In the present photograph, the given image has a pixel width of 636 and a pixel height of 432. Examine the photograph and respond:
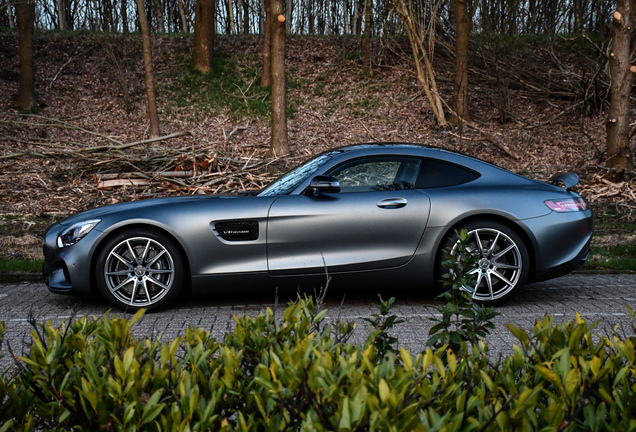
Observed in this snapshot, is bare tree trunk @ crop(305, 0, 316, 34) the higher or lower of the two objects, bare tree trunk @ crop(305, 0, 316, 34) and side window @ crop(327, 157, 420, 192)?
the higher

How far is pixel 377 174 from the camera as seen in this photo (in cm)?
628

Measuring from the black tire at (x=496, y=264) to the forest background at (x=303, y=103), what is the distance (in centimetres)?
385

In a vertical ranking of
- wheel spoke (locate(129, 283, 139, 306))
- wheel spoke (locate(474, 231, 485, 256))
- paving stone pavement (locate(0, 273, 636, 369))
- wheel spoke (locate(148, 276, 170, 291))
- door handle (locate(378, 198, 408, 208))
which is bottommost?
paving stone pavement (locate(0, 273, 636, 369))

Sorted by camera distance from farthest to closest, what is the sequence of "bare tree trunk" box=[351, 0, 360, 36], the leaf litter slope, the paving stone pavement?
"bare tree trunk" box=[351, 0, 360, 36] → the leaf litter slope → the paving stone pavement

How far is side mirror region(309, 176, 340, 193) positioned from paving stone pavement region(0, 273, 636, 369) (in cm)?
110

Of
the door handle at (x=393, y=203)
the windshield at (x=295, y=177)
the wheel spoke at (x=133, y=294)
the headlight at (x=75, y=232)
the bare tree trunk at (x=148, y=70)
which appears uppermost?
the bare tree trunk at (x=148, y=70)

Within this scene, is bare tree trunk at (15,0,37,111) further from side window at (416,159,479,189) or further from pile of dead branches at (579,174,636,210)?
side window at (416,159,479,189)

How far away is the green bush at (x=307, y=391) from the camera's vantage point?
62.3 inches

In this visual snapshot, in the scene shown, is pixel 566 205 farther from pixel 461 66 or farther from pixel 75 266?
pixel 461 66

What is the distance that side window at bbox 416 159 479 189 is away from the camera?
6242mm

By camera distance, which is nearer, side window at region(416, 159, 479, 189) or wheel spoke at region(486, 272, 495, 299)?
wheel spoke at region(486, 272, 495, 299)

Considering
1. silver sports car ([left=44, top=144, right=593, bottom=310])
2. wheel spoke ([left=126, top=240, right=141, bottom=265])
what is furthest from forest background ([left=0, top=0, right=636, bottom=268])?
wheel spoke ([left=126, top=240, right=141, bottom=265])

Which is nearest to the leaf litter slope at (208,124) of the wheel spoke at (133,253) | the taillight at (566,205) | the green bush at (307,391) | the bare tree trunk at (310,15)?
the wheel spoke at (133,253)

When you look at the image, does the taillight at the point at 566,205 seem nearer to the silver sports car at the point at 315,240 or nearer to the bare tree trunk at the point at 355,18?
the silver sports car at the point at 315,240
